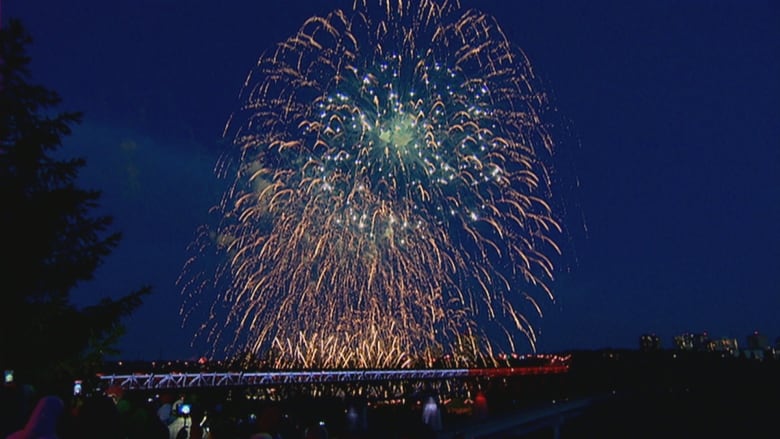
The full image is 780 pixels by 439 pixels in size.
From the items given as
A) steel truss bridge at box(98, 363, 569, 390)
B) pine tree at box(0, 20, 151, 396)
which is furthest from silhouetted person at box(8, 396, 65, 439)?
steel truss bridge at box(98, 363, 569, 390)

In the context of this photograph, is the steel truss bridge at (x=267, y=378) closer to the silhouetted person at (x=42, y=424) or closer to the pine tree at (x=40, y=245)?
the pine tree at (x=40, y=245)

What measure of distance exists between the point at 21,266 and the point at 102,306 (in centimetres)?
158

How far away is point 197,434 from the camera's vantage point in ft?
29.4

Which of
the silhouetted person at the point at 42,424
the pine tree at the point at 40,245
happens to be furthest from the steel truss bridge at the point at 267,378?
the silhouetted person at the point at 42,424

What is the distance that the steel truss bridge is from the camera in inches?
1118

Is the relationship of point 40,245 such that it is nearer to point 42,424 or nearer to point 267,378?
point 42,424

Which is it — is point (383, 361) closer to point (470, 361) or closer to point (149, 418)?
point (149, 418)

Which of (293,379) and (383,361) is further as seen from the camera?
(293,379)

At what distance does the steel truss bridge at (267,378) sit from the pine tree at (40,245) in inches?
178

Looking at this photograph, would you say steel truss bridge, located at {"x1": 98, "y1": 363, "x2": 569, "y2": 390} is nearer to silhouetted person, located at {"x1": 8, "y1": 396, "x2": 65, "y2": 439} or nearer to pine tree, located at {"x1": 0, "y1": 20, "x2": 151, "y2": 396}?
pine tree, located at {"x1": 0, "y1": 20, "x2": 151, "y2": 396}

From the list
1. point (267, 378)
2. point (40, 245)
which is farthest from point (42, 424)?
point (267, 378)

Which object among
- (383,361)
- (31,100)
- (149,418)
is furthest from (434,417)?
(383,361)

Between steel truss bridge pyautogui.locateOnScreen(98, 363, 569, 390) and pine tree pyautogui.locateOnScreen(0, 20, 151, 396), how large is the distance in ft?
14.8

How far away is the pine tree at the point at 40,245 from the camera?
35.8 ft
